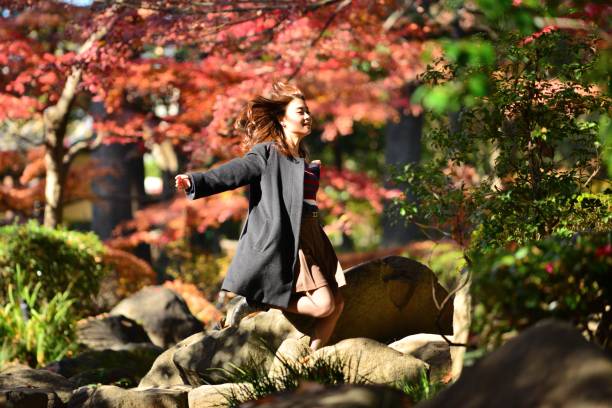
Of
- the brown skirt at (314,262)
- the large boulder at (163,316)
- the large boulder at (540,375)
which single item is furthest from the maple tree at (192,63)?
the large boulder at (540,375)

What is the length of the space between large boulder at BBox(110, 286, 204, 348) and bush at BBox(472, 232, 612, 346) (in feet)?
22.2

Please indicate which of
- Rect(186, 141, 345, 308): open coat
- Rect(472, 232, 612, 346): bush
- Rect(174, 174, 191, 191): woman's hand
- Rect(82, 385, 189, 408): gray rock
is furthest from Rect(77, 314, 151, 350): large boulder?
Rect(472, 232, 612, 346): bush

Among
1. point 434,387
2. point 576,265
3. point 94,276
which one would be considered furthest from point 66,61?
point 576,265

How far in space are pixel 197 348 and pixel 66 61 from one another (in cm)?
437

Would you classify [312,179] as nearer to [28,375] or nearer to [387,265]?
[387,265]

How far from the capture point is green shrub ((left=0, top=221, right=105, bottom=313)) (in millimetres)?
10633

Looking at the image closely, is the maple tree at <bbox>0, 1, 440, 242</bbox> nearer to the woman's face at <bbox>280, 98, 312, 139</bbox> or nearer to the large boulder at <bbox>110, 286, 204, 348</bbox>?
the large boulder at <bbox>110, 286, 204, 348</bbox>

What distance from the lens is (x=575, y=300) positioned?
4.12 metres

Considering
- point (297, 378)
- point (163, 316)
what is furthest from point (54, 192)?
point (297, 378)

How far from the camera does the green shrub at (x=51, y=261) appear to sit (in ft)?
34.9

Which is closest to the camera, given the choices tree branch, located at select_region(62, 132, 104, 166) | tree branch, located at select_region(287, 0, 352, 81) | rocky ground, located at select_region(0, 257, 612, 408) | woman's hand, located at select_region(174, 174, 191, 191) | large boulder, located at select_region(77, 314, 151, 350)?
rocky ground, located at select_region(0, 257, 612, 408)

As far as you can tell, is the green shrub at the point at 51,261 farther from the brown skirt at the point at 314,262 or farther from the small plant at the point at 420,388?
the small plant at the point at 420,388

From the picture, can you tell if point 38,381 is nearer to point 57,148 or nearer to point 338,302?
point 338,302

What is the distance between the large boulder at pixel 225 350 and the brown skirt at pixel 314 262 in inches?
34.7
